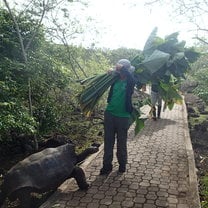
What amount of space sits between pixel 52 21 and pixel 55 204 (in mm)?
6651

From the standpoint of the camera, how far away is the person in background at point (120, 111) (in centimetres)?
572

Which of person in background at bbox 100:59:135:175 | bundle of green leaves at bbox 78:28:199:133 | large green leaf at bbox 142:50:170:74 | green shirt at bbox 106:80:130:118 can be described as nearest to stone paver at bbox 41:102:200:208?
person in background at bbox 100:59:135:175

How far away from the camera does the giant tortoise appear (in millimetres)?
4621

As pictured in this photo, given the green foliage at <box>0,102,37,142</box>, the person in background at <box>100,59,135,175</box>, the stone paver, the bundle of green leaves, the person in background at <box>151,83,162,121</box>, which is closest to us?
the stone paver

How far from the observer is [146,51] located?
6.32 m

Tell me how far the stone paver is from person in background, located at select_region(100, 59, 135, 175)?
1.17 feet

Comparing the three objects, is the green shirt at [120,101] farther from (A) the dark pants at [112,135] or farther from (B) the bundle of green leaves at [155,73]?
(B) the bundle of green leaves at [155,73]

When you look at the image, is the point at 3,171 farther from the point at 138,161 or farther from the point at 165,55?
the point at 165,55

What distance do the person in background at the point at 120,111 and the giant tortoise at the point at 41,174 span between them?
53cm

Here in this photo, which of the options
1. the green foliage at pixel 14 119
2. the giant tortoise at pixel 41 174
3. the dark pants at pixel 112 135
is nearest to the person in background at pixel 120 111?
the dark pants at pixel 112 135

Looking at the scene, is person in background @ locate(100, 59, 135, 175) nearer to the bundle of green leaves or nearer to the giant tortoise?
the bundle of green leaves

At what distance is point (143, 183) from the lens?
557 centimetres

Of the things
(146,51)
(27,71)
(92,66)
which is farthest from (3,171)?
(92,66)

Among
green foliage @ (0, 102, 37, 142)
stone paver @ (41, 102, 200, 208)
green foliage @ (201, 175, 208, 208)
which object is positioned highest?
green foliage @ (0, 102, 37, 142)
